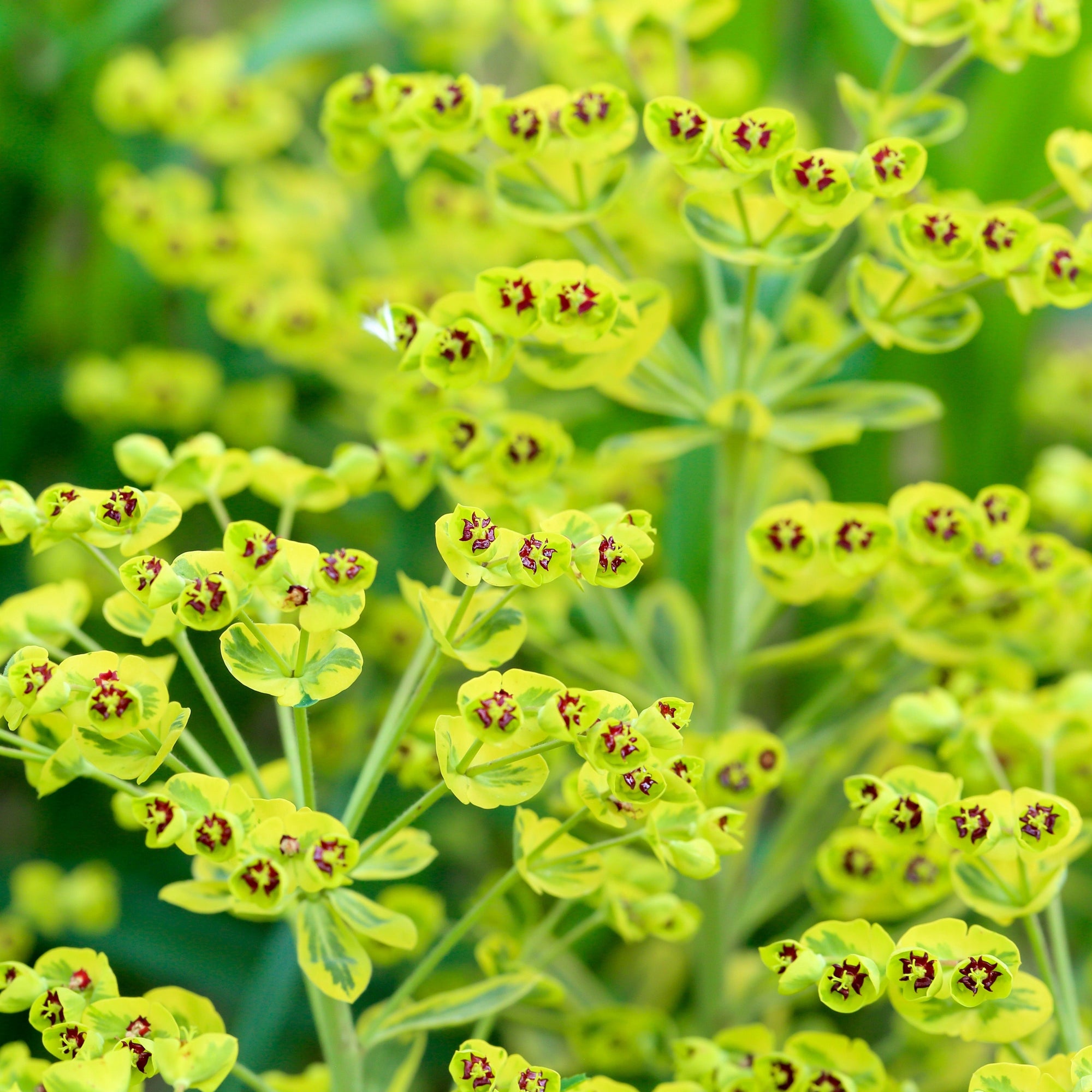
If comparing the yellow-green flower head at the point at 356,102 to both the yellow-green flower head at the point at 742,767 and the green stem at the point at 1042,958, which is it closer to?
the yellow-green flower head at the point at 742,767

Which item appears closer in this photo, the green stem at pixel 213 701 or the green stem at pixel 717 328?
Answer: the green stem at pixel 213 701

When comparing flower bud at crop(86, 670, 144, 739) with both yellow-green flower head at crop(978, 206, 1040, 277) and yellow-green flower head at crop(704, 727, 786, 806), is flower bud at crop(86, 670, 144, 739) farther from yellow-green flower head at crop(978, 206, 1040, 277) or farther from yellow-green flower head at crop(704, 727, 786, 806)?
yellow-green flower head at crop(978, 206, 1040, 277)

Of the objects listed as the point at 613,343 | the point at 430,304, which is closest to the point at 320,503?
the point at 613,343

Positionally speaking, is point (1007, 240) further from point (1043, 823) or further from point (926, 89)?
point (1043, 823)

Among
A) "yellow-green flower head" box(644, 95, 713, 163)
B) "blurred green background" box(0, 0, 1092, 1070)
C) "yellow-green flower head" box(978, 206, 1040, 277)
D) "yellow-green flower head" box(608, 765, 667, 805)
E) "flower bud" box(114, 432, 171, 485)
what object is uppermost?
"yellow-green flower head" box(644, 95, 713, 163)

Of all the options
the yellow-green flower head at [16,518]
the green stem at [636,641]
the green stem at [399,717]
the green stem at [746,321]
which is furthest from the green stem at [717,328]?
the yellow-green flower head at [16,518]

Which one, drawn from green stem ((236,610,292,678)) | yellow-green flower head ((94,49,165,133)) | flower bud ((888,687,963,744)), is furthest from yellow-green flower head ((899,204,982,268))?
yellow-green flower head ((94,49,165,133))
